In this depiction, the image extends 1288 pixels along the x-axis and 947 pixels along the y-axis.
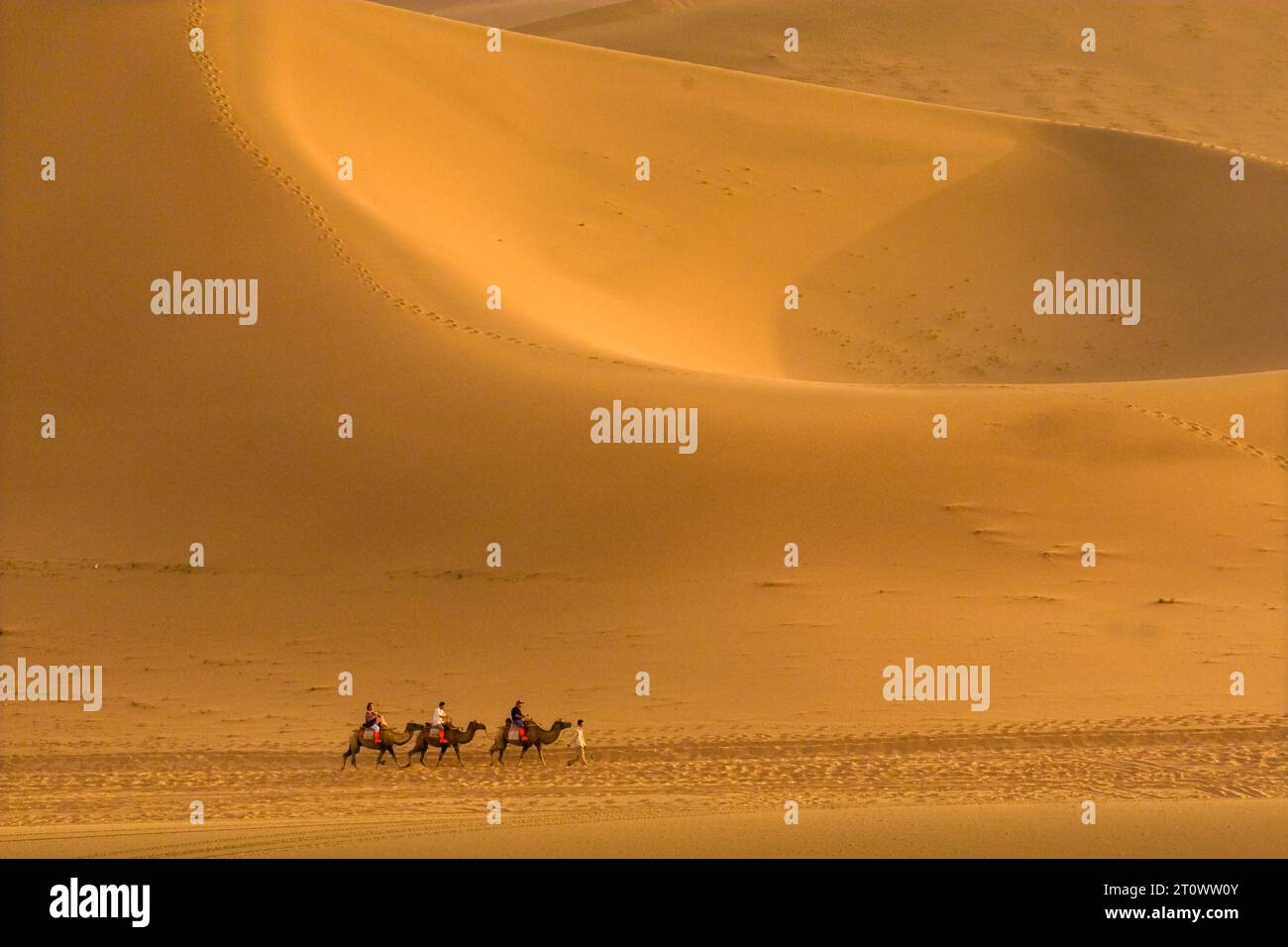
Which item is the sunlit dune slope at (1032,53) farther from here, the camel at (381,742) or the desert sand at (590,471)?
the camel at (381,742)

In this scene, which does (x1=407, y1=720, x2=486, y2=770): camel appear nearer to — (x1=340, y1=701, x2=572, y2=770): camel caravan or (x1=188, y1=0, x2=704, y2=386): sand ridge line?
(x1=340, y1=701, x2=572, y2=770): camel caravan

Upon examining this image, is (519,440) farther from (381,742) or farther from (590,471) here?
(381,742)

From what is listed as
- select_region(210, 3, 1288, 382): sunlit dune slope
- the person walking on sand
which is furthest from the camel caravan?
select_region(210, 3, 1288, 382): sunlit dune slope

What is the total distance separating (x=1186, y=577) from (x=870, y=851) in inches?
362

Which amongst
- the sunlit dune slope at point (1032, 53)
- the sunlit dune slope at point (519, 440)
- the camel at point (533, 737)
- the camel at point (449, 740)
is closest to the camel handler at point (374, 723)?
the camel at point (449, 740)

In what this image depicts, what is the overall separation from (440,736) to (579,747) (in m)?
1.16

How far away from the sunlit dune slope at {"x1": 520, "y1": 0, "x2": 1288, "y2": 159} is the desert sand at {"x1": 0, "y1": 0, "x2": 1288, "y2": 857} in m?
14.8

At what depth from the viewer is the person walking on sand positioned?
13547 millimetres

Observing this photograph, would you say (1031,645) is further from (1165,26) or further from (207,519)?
(1165,26)

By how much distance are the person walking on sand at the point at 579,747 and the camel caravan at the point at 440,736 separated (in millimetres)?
167

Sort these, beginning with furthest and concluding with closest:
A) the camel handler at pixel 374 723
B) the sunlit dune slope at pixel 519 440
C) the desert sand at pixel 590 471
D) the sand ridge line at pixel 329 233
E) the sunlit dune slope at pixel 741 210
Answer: the sunlit dune slope at pixel 741 210, the sand ridge line at pixel 329 233, the sunlit dune slope at pixel 519 440, the camel handler at pixel 374 723, the desert sand at pixel 590 471

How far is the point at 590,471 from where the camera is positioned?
1944cm

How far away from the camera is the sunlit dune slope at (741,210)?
25.8 m

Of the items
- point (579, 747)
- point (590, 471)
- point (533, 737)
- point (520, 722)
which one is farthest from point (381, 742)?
point (590, 471)
